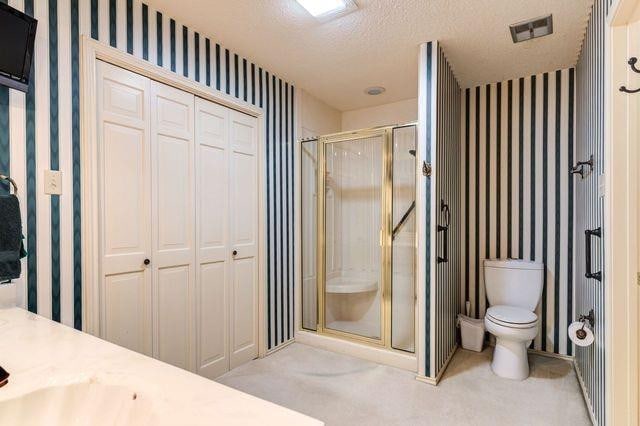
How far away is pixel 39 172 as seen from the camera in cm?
154

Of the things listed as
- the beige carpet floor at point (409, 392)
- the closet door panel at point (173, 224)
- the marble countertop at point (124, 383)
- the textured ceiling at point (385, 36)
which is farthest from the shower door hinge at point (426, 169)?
the marble countertop at point (124, 383)

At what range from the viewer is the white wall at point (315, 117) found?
3.31 metres

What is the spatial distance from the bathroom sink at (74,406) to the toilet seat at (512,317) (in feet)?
7.89

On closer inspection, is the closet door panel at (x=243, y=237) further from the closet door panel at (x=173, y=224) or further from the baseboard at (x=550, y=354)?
the baseboard at (x=550, y=354)

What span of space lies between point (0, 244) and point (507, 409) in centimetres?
270

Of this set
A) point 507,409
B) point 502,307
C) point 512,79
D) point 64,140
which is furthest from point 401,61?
point 507,409

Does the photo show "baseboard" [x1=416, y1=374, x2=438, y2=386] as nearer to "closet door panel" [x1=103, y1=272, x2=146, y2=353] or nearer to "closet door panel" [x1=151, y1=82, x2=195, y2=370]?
"closet door panel" [x1=151, y1=82, x2=195, y2=370]

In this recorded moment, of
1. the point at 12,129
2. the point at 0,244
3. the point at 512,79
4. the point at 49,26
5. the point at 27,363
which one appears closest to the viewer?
the point at 27,363

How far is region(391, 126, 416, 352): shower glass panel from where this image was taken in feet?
8.96

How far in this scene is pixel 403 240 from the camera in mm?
2785

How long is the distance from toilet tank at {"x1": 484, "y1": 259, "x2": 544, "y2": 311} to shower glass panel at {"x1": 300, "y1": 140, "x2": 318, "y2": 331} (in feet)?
5.09

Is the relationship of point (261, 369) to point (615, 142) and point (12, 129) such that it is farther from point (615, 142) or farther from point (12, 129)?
point (615, 142)

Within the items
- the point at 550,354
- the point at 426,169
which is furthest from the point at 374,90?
the point at 550,354

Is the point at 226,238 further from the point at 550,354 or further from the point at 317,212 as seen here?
the point at 550,354
